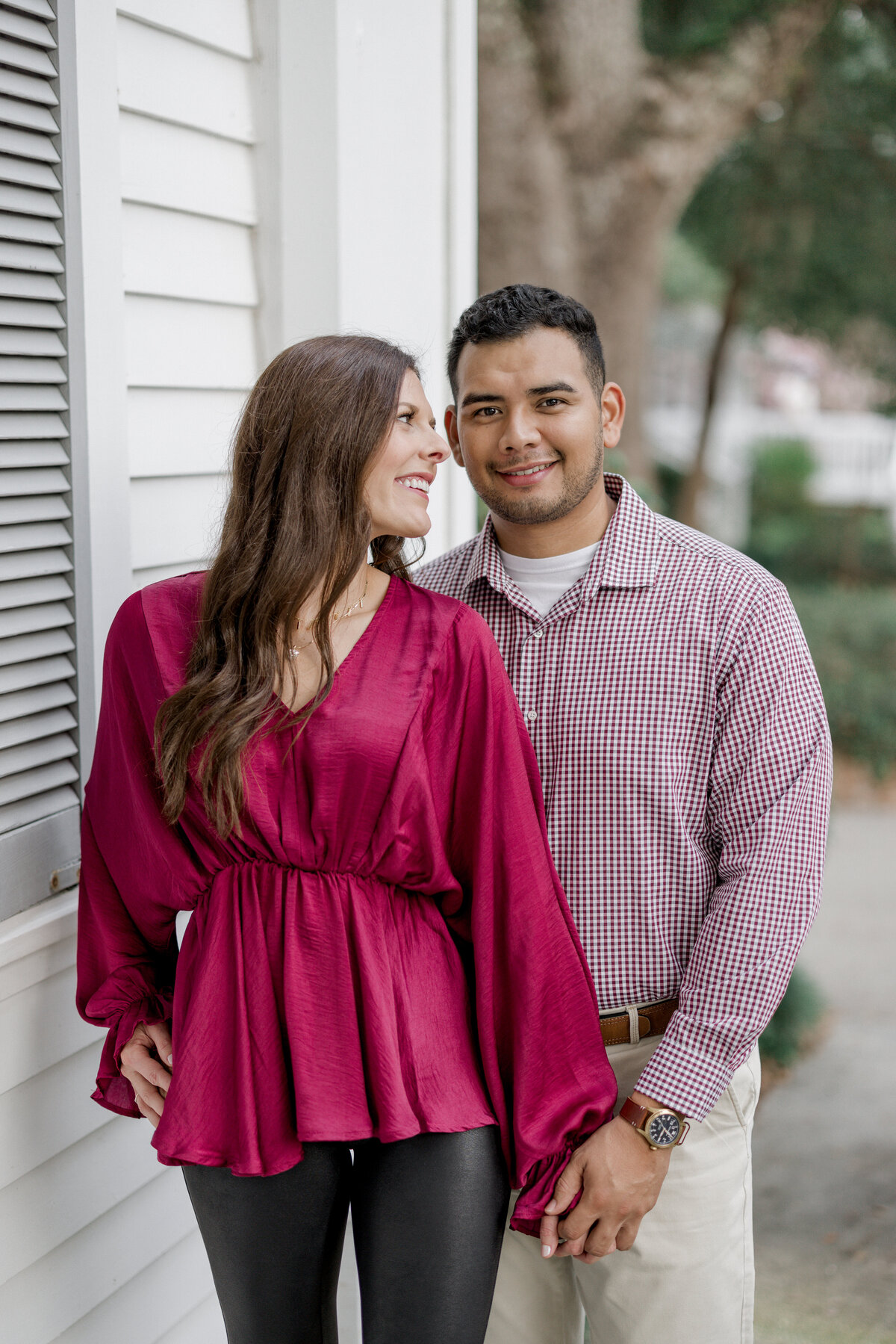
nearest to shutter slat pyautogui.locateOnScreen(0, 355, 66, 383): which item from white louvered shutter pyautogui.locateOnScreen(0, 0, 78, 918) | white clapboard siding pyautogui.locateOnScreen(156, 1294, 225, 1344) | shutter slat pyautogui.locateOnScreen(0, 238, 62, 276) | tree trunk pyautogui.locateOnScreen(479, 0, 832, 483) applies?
white louvered shutter pyautogui.locateOnScreen(0, 0, 78, 918)

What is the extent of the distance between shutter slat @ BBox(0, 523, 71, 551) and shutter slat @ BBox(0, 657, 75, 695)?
5.5 inches

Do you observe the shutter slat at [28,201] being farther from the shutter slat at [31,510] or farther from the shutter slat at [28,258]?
the shutter slat at [31,510]

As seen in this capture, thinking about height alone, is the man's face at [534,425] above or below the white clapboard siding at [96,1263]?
above

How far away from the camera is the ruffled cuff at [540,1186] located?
162cm

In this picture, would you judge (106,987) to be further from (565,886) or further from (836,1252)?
(836,1252)

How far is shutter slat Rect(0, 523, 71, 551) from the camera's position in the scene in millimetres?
1754

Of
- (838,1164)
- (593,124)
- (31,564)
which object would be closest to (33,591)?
(31,564)

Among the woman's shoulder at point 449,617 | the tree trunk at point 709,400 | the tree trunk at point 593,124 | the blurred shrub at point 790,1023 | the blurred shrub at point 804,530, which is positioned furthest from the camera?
the blurred shrub at point 804,530

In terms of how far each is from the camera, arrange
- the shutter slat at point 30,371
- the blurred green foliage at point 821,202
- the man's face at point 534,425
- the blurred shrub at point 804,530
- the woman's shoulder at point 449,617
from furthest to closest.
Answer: the blurred shrub at point 804,530 → the blurred green foliage at point 821,202 → the man's face at point 534,425 → the shutter slat at point 30,371 → the woman's shoulder at point 449,617

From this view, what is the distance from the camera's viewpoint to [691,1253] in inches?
70.9

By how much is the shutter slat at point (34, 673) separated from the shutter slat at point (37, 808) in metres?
0.17

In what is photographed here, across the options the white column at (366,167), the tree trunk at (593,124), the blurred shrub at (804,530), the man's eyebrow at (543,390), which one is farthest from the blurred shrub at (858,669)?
the man's eyebrow at (543,390)

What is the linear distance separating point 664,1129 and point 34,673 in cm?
111

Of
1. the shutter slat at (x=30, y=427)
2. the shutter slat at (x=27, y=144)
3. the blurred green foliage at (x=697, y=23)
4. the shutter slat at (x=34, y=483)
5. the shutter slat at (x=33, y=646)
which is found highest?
the blurred green foliage at (x=697, y=23)
